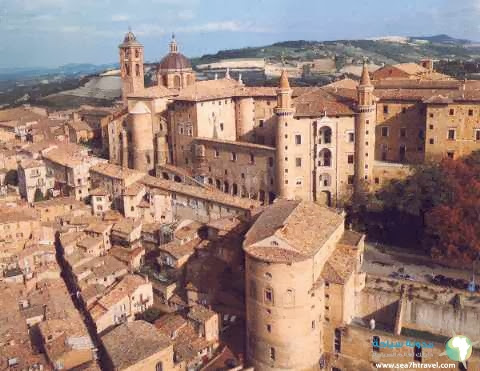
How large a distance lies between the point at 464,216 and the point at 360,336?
12.1 metres

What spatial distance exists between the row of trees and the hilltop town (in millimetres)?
1120

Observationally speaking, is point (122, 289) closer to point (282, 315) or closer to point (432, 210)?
point (282, 315)

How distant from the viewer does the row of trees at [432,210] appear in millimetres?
35969

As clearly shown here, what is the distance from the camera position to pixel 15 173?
54312mm

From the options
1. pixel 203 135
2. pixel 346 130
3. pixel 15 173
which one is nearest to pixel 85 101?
pixel 15 173

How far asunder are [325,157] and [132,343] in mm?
21792

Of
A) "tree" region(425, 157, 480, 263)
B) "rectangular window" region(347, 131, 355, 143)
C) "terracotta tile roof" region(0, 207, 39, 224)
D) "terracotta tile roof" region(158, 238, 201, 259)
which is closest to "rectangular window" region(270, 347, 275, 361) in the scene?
"terracotta tile roof" region(158, 238, 201, 259)

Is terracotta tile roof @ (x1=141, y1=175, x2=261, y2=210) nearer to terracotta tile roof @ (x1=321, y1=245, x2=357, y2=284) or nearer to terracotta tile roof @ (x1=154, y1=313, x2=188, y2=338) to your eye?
terracotta tile roof @ (x1=321, y1=245, x2=357, y2=284)

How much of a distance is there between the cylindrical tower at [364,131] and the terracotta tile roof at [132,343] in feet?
67.2

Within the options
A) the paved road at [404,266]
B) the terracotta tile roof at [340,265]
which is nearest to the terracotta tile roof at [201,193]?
the paved road at [404,266]

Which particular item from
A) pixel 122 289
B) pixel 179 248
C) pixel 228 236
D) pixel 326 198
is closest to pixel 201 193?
pixel 179 248

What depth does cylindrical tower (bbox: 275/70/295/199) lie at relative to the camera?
41781 millimetres

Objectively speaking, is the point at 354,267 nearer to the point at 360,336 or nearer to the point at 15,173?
the point at 360,336

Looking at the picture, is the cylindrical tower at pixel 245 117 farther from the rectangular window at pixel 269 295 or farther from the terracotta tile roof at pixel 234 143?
the rectangular window at pixel 269 295
